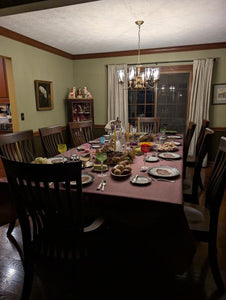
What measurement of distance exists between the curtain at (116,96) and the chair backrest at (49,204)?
3664mm

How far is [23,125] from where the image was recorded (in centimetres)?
355

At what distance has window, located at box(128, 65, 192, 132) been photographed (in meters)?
4.41

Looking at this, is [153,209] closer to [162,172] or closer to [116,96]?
[162,172]

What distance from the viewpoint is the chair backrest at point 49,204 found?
1003mm

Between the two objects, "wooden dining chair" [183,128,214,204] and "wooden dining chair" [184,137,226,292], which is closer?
"wooden dining chair" [184,137,226,292]

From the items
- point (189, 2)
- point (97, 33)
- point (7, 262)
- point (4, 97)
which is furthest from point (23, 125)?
point (189, 2)

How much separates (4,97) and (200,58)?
3.88 m

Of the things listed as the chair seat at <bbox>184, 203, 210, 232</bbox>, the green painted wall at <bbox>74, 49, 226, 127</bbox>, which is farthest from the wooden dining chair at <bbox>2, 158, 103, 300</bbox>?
the green painted wall at <bbox>74, 49, 226, 127</bbox>

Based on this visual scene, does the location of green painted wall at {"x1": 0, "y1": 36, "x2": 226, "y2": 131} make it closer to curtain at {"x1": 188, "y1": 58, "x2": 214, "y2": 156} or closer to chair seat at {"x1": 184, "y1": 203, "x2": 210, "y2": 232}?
curtain at {"x1": 188, "y1": 58, "x2": 214, "y2": 156}

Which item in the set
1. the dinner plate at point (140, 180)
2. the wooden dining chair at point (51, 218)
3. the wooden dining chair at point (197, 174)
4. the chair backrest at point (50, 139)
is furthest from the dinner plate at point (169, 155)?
the chair backrest at point (50, 139)

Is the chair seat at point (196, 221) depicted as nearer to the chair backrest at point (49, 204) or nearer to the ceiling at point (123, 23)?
the chair backrest at point (49, 204)

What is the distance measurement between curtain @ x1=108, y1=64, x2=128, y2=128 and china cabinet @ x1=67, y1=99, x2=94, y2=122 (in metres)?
0.47

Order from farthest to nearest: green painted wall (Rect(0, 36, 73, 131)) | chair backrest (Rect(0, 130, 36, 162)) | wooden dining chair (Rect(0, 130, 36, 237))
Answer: green painted wall (Rect(0, 36, 73, 131)) → chair backrest (Rect(0, 130, 36, 162)) → wooden dining chair (Rect(0, 130, 36, 237))

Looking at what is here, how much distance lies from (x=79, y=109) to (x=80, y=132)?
1739mm
